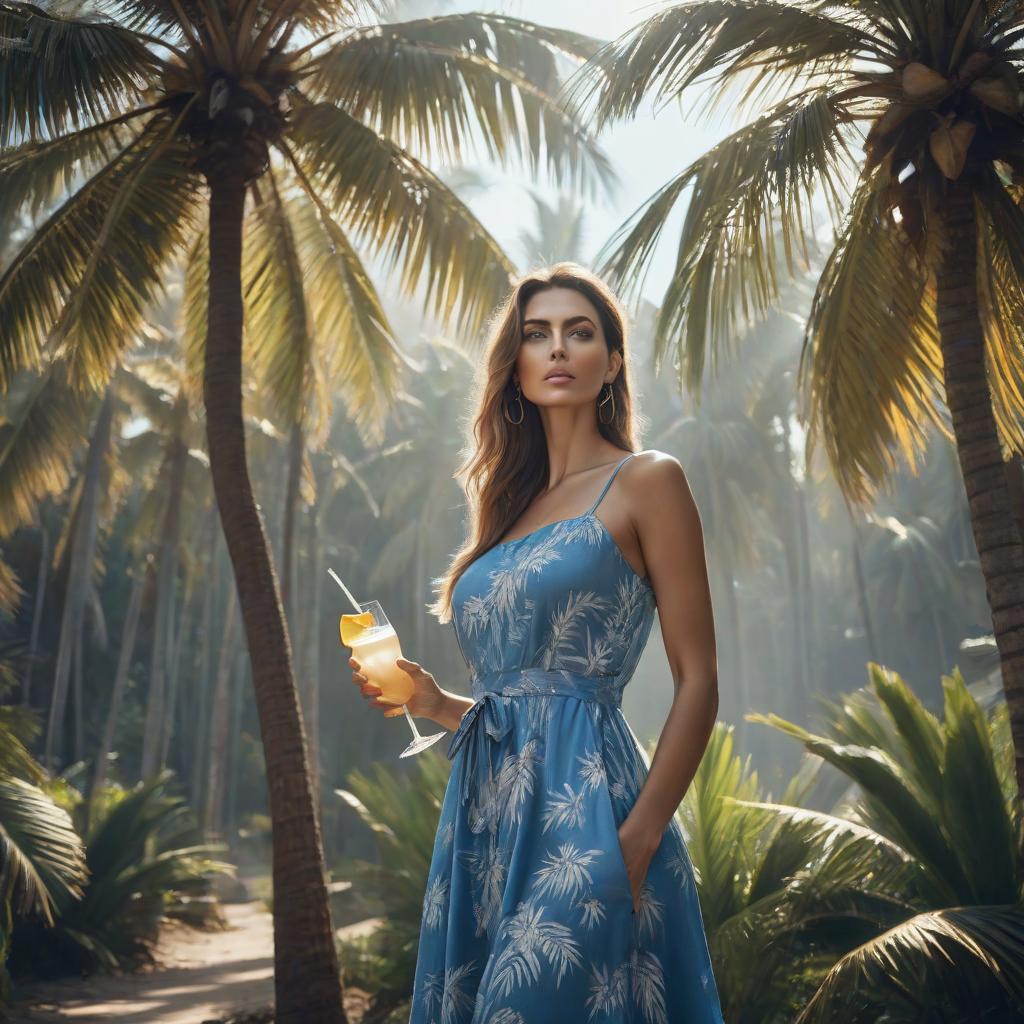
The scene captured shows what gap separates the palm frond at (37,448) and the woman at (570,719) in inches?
387

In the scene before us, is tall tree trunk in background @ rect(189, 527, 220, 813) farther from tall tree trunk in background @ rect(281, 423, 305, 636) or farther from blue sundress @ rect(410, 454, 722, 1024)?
blue sundress @ rect(410, 454, 722, 1024)

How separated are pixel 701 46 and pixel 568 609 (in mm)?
4512

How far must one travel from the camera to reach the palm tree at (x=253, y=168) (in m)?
6.72

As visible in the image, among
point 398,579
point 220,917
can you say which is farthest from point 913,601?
point 220,917

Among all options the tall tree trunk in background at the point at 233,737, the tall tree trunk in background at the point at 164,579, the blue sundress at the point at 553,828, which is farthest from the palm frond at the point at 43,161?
the tall tree trunk in background at the point at 233,737

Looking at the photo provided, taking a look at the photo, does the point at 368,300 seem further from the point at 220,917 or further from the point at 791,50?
the point at 220,917

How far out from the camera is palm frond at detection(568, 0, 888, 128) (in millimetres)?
5805

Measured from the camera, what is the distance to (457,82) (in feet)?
26.2

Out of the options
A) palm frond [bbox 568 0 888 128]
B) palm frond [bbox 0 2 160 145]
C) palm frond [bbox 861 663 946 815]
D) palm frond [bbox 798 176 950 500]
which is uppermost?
palm frond [bbox 0 2 160 145]

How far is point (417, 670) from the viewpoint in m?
2.61

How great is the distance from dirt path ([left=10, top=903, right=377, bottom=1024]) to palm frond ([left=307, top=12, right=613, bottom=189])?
6.11m

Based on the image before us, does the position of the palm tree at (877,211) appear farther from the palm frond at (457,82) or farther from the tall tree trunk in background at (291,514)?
the tall tree trunk in background at (291,514)

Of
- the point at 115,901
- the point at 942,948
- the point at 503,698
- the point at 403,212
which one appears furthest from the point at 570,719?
the point at 115,901

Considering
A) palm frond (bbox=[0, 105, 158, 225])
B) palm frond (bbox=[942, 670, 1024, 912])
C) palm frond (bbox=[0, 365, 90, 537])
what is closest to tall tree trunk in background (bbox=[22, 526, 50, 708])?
palm frond (bbox=[0, 365, 90, 537])
